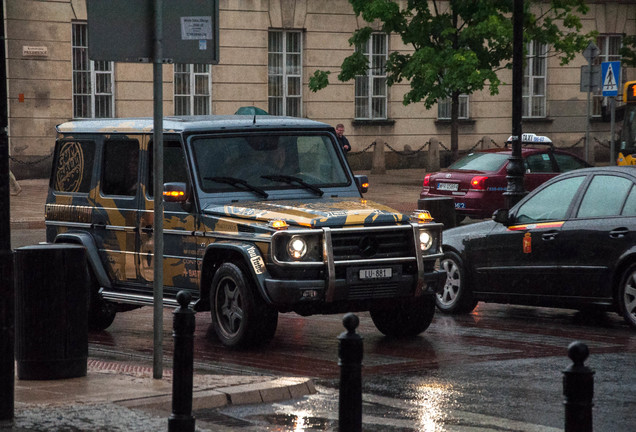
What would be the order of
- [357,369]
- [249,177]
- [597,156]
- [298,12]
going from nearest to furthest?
[357,369] < [249,177] < [298,12] < [597,156]

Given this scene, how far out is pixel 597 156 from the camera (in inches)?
A: 1719

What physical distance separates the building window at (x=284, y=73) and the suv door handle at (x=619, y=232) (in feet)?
89.5

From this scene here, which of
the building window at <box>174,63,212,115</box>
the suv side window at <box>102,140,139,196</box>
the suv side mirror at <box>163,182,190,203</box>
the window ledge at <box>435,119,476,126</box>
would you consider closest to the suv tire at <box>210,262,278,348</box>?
the suv side mirror at <box>163,182,190,203</box>

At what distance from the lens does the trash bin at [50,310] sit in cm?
886

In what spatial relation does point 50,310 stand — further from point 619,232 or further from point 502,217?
point 502,217

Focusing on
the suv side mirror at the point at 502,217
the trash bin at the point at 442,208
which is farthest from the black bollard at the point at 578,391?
the trash bin at the point at 442,208

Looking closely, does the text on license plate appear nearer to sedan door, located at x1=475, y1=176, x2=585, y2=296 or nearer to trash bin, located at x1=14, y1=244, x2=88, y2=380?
sedan door, located at x1=475, y1=176, x2=585, y2=296

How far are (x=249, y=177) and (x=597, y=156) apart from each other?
33392 mm

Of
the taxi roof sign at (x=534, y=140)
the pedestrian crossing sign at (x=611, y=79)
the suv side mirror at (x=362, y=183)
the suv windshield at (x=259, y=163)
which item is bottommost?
the suv side mirror at (x=362, y=183)

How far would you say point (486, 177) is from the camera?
2377 centimetres

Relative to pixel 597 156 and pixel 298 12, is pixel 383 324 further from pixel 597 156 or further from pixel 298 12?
pixel 597 156

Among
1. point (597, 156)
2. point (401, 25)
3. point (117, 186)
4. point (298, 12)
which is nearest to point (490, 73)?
point (401, 25)

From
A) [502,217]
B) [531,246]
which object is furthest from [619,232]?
[502,217]

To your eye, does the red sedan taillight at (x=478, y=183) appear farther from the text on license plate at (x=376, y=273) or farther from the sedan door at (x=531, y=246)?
the text on license plate at (x=376, y=273)
